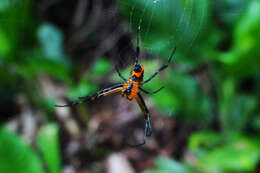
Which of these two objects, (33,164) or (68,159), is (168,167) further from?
(68,159)

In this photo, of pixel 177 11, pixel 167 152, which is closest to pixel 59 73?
pixel 167 152

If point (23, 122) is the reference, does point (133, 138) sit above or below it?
below

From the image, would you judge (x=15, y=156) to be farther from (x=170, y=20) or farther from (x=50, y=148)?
(x=170, y=20)

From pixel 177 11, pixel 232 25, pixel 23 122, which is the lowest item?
pixel 177 11

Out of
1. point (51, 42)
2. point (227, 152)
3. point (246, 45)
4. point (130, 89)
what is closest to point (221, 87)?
point (246, 45)

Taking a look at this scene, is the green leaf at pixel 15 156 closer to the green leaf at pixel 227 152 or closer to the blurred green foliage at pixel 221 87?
the blurred green foliage at pixel 221 87

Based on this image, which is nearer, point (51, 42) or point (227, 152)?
point (227, 152)
